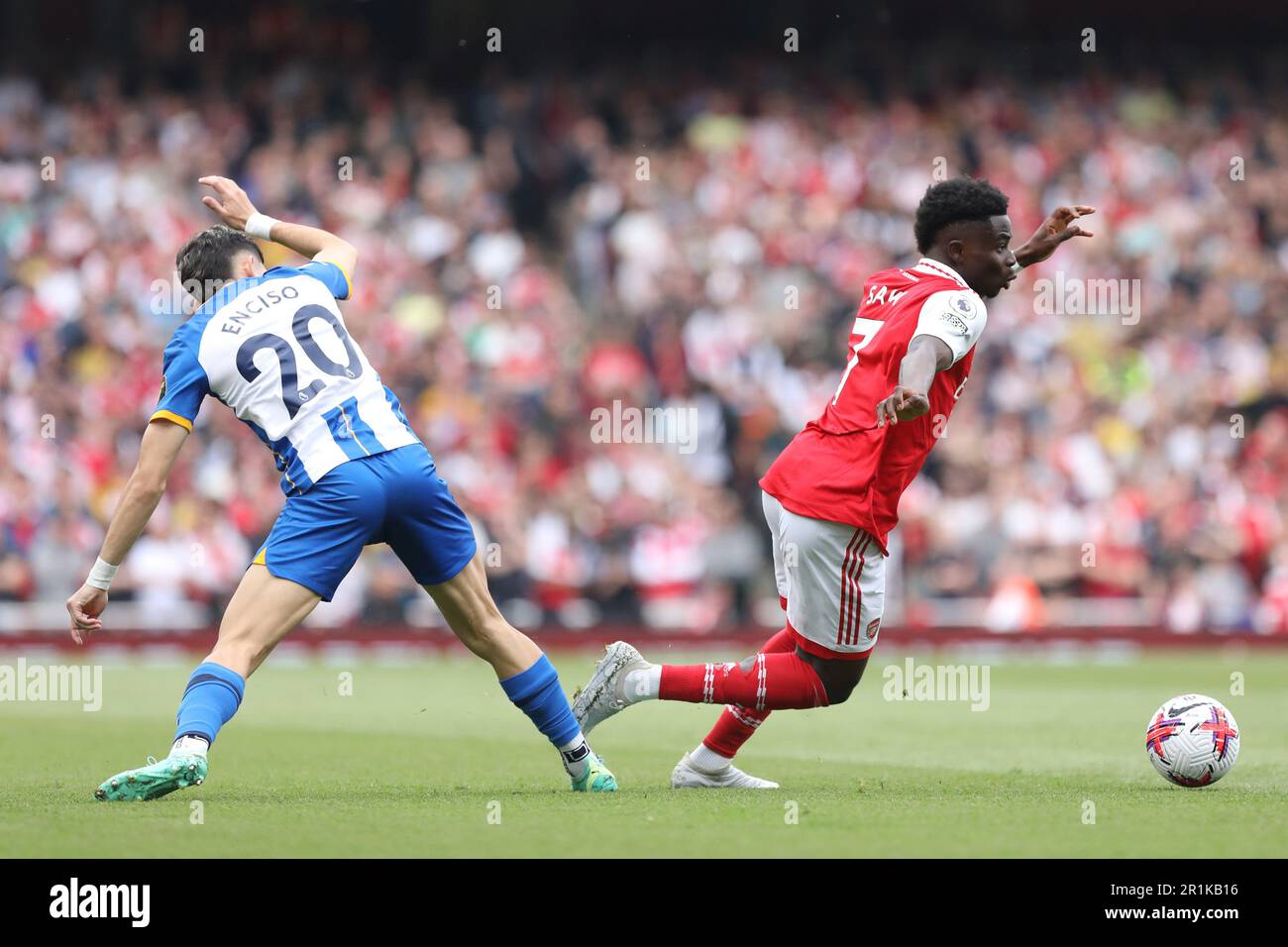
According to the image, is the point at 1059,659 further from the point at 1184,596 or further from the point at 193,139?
the point at 193,139

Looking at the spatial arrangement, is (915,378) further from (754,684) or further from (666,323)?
(666,323)

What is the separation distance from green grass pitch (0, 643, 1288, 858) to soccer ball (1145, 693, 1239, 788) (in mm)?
91

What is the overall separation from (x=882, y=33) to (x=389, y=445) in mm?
19334

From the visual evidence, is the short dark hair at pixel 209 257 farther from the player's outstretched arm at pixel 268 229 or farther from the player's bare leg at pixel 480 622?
the player's bare leg at pixel 480 622

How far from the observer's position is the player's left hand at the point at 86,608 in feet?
22.7

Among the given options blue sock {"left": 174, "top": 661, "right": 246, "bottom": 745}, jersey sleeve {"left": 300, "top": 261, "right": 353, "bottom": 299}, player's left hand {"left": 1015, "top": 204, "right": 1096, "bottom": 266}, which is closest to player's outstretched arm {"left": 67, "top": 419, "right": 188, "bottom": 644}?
blue sock {"left": 174, "top": 661, "right": 246, "bottom": 745}

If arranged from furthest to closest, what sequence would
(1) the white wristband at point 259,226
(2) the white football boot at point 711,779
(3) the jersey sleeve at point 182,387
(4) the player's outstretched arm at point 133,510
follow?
(2) the white football boot at point 711,779
(1) the white wristband at point 259,226
(3) the jersey sleeve at point 182,387
(4) the player's outstretched arm at point 133,510

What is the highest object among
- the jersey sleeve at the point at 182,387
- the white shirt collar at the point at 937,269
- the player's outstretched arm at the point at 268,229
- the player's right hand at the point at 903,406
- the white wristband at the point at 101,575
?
the player's outstretched arm at the point at 268,229

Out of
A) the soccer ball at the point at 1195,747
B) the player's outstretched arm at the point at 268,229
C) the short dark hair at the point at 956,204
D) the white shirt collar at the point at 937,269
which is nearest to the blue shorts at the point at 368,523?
the player's outstretched arm at the point at 268,229

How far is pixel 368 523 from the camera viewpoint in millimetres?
7062

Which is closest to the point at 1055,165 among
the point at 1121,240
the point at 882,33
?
the point at 1121,240

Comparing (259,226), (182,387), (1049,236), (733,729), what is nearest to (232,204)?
(259,226)

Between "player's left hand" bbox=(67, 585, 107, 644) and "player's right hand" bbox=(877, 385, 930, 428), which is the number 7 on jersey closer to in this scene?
"player's right hand" bbox=(877, 385, 930, 428)

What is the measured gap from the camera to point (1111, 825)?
21.0 ft
